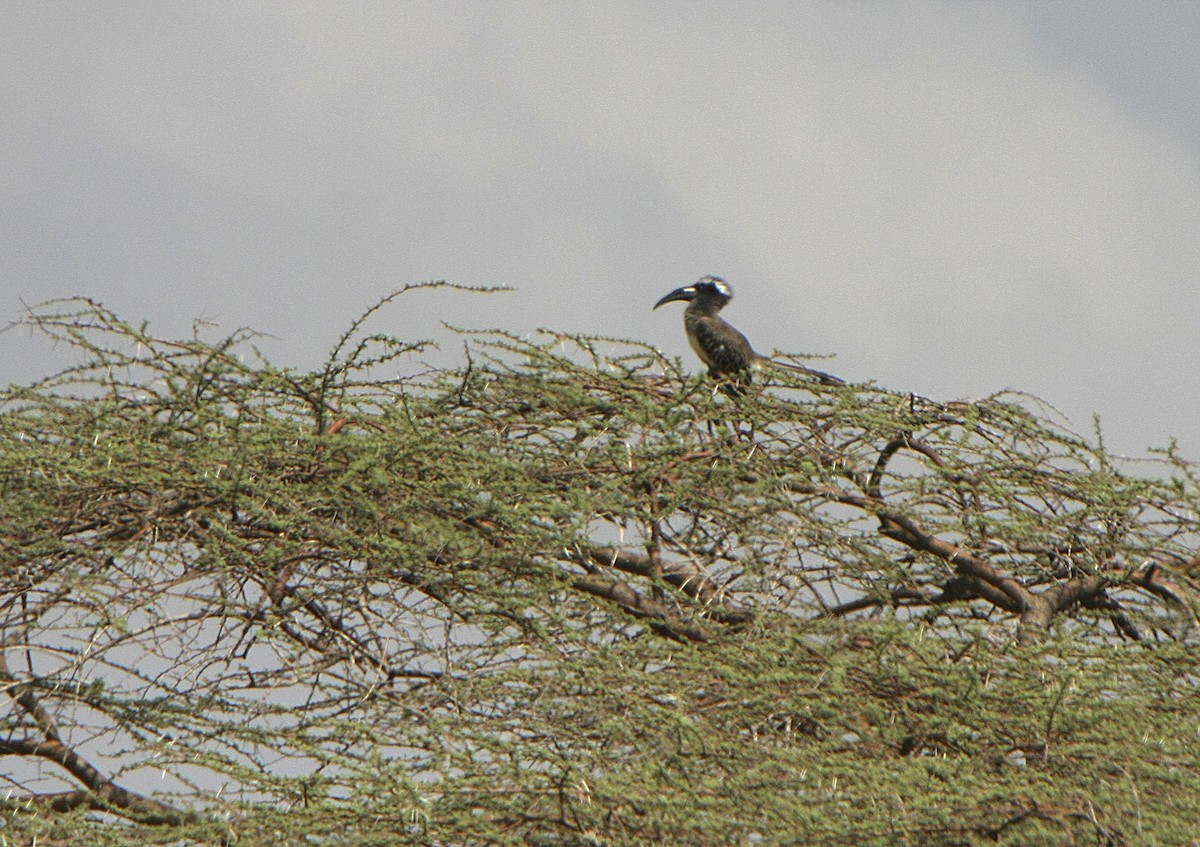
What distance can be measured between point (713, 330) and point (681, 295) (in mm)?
749

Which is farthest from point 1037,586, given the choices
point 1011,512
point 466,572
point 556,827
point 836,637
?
point 556,827

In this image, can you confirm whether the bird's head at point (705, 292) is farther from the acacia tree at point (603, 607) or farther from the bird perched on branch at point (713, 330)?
the acacia tree at point (603, 607)

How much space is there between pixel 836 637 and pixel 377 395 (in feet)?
7.17

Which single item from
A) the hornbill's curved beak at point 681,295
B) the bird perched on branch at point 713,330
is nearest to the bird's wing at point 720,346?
the bird perched on branch at point 713,330

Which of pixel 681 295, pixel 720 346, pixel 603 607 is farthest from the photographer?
pixel 681 295

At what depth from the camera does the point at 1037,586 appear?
22.3 ft

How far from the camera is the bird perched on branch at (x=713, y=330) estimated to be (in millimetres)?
8695

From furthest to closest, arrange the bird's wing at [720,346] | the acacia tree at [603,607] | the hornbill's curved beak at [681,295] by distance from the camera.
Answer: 1. the hornbill's curved beak at [681,295]
2. the bird's wing at [720,346]
3. the acacia tree at [603,607]

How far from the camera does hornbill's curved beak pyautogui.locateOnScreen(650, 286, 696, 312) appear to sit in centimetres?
A: 965

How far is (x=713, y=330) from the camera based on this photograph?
8.95 meters

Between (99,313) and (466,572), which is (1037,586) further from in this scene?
(99,313)

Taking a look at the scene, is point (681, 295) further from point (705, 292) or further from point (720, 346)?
point (720, 346)

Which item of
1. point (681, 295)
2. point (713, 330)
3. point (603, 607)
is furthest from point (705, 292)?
point (603, 607)

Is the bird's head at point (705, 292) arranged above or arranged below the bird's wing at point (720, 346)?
above
